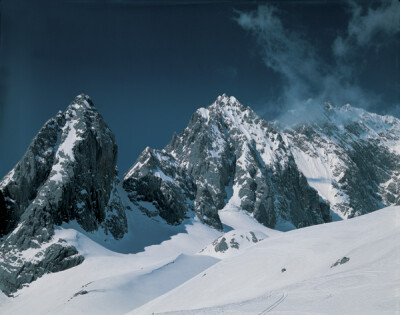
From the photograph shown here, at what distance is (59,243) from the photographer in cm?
9375

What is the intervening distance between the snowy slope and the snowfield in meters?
0.07

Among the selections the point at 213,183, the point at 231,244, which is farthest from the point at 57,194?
the point at 213,183

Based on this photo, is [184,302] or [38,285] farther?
[38,285]

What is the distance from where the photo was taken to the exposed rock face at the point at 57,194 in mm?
91500

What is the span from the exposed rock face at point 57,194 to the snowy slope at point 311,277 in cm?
5641

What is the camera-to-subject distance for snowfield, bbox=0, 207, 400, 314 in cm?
2412

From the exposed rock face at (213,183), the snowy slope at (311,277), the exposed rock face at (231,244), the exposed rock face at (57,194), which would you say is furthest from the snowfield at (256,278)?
the exposed rock face at (213,183)

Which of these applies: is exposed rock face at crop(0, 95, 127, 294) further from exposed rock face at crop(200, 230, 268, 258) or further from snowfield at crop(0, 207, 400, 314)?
exposed rock face at crop(200, 230, 268, 258)

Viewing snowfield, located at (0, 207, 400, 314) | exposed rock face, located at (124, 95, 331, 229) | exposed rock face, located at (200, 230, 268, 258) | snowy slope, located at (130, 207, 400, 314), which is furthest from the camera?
exposed rock face, located at (124, 95, 331, 229)

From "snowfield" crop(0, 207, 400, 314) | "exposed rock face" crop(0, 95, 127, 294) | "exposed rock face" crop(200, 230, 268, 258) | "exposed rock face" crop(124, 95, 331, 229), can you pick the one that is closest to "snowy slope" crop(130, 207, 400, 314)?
"snowfield" crop(0, 207, 400, 314)

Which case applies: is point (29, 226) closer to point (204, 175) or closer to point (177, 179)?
point (177, 179)

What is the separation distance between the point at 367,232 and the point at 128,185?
10674 centimetres

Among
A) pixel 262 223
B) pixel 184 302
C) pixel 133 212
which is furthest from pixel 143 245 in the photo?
pixel 184 302

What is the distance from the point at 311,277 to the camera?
32.8 m
